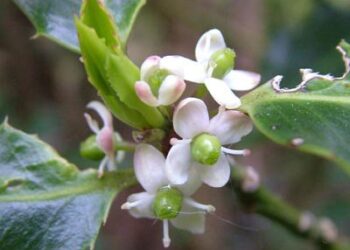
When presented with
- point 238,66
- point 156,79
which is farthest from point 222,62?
point 238,66

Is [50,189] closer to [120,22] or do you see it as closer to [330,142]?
[120,22]

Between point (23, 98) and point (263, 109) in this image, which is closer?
point (263, 109)

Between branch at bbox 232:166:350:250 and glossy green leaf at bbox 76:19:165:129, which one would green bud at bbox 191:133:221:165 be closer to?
glossy green leaf at bbox 76:19:165:129

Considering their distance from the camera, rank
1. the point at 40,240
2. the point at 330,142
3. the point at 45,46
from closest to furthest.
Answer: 1. the point at 330,142
2. the point at 40,240
3. the point at 45,46

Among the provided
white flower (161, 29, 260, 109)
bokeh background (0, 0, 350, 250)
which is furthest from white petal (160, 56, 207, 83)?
bokeh background (0, 0, 350, 250)

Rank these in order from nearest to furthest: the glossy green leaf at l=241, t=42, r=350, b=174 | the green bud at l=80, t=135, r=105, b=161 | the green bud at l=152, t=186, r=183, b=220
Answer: the glossy green leaf at l=241, t=42, r=350, b=174, the green bud at l=152, t=186, r=183, b=220, the green bud at l=80, t=135, r=105, b=161

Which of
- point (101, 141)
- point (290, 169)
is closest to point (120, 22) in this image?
point (101, 141)

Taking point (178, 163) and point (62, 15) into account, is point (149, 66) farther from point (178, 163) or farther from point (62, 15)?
point (62, 15)

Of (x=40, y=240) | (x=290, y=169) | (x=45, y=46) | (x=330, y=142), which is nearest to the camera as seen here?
(x=330, y=142)
